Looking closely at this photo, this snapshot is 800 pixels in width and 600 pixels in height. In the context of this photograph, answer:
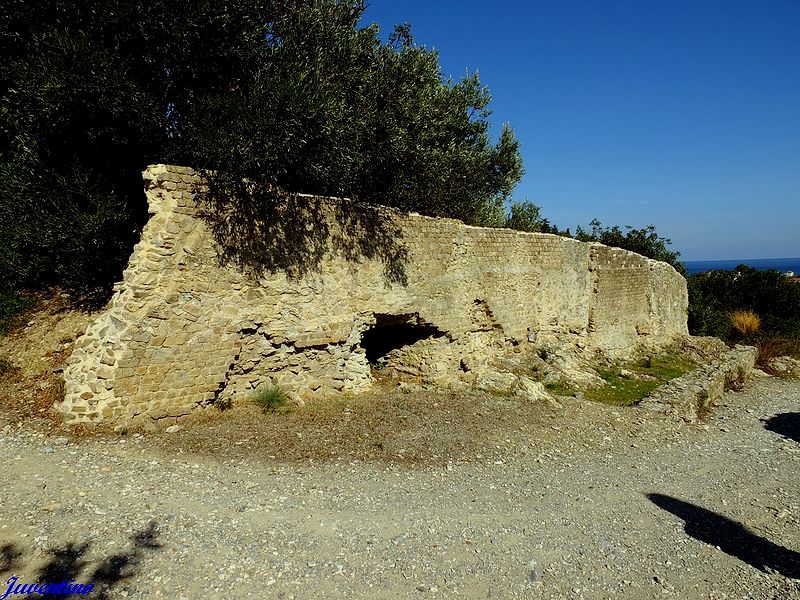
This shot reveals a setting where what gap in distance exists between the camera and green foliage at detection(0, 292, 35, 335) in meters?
8.15

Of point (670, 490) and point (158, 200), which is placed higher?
point (158, 200)

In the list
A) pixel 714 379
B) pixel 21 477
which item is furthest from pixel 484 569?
pixel 714 379

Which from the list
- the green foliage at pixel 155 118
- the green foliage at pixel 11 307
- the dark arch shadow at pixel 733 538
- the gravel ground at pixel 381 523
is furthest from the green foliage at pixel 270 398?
the dark arch shadow at pixel 733 538

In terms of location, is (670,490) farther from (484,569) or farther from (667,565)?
(484,569)

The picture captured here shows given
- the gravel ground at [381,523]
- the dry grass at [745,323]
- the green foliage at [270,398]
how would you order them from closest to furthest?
the gravel ground at [381,523] < the green foliage at [270,398] < the dry grass at [745,323]

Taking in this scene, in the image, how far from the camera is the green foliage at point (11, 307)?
26.7 ft

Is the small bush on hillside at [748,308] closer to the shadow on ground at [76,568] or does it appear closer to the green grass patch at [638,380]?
the green grass patch at [638,380]

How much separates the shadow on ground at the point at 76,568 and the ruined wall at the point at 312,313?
2.69 meters

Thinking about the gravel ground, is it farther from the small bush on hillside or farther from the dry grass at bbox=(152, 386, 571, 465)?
the small bush on hillside

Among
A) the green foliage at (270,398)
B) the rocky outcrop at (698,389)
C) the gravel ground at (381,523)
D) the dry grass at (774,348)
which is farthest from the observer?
the dry grass at (774,348)

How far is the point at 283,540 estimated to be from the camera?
14.6 ft

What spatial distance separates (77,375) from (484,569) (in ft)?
18.6

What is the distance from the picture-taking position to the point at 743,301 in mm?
26875

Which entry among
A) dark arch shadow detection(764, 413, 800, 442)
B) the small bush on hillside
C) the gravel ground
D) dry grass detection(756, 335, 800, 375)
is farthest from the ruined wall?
the small bush on hillside
